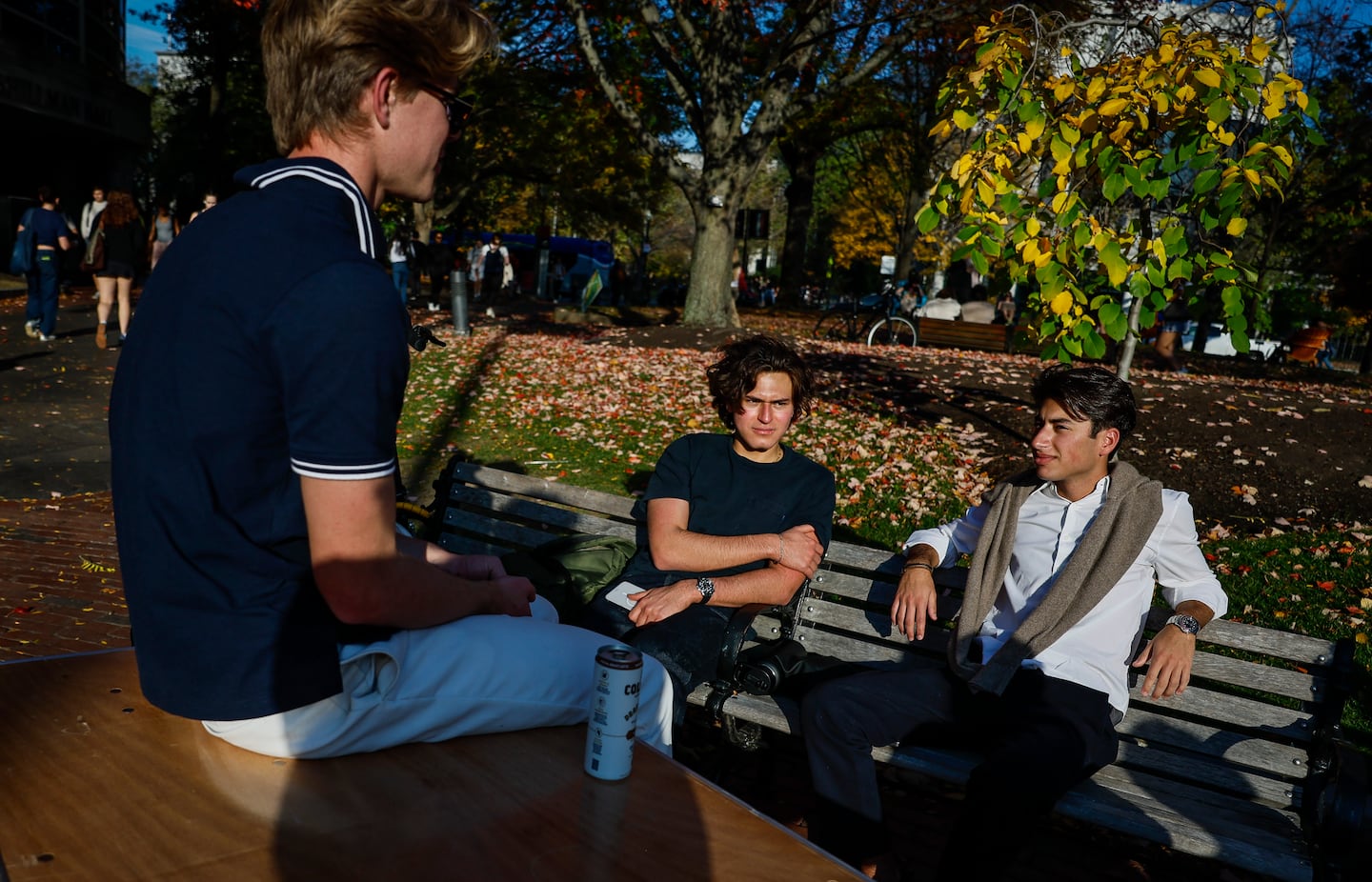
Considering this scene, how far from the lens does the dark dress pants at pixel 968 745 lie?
304cm

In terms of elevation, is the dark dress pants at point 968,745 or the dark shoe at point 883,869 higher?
the dark dress pants at point 968,745

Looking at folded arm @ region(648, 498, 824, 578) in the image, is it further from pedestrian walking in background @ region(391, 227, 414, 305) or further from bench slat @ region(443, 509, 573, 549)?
pedestrian walking in background @ region(391, 227, 414, 305)

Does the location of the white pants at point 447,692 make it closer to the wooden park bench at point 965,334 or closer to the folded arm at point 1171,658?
the folded arm at point 1171,658

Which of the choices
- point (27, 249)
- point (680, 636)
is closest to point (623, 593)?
point (680, 636)

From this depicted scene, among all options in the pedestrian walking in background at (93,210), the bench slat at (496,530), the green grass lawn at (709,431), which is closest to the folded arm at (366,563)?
the bench slat at (496,530)

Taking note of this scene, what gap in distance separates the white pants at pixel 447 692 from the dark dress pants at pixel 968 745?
130 cm

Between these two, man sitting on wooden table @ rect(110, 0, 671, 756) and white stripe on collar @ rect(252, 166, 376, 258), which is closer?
man sitting on wooden table @ rect(110, 0, 671, 756)

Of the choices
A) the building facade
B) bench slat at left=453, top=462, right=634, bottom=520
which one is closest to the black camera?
bench slat at left=453, top=462, right=634, bottom=520

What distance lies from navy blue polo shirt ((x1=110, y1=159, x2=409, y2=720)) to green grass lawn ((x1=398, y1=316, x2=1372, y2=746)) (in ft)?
15.1

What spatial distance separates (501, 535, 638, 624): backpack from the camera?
4117 mm

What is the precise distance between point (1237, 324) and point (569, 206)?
3326 centimetres

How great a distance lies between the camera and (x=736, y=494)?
4113 mm

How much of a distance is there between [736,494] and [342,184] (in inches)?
102

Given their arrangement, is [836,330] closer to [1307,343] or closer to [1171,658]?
[1307,343]
